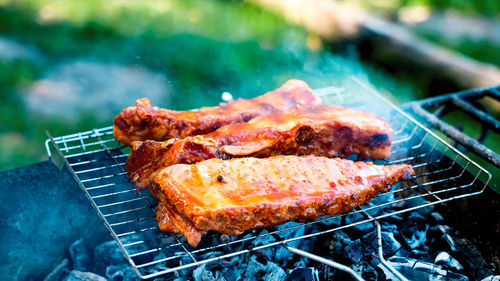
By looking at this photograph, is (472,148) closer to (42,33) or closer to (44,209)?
(44,209)

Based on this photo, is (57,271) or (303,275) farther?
(57,271)

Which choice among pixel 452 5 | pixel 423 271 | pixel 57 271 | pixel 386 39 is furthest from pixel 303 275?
pixel 452 5

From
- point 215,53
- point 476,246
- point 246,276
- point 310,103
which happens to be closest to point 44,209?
point 246,276

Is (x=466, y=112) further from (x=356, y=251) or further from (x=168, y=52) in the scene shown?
(x=168, y=52)

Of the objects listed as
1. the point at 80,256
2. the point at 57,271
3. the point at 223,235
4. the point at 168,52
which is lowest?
the point at 57,271

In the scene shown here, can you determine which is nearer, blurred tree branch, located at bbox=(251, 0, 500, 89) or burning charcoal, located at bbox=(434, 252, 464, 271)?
burning charcoal, located at bbox=(434, 252, 464, 271)

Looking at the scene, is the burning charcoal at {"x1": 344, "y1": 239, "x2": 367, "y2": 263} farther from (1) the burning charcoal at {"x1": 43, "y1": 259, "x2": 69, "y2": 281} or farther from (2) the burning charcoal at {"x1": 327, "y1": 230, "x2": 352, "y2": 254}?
(1) the burning charcoal at {"x1": 43, "y1": 259, "x2": 69, "y2": 281}

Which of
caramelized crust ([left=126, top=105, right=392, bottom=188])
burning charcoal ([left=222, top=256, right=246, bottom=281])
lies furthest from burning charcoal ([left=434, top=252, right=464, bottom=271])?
burning charcoal ([left=222, top=256, right=246, bottom=281])

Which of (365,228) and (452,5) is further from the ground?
(452,5)

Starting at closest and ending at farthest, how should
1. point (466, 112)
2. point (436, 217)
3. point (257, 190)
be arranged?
point (257, 190) < point (436, 217) < point (466, 112)
